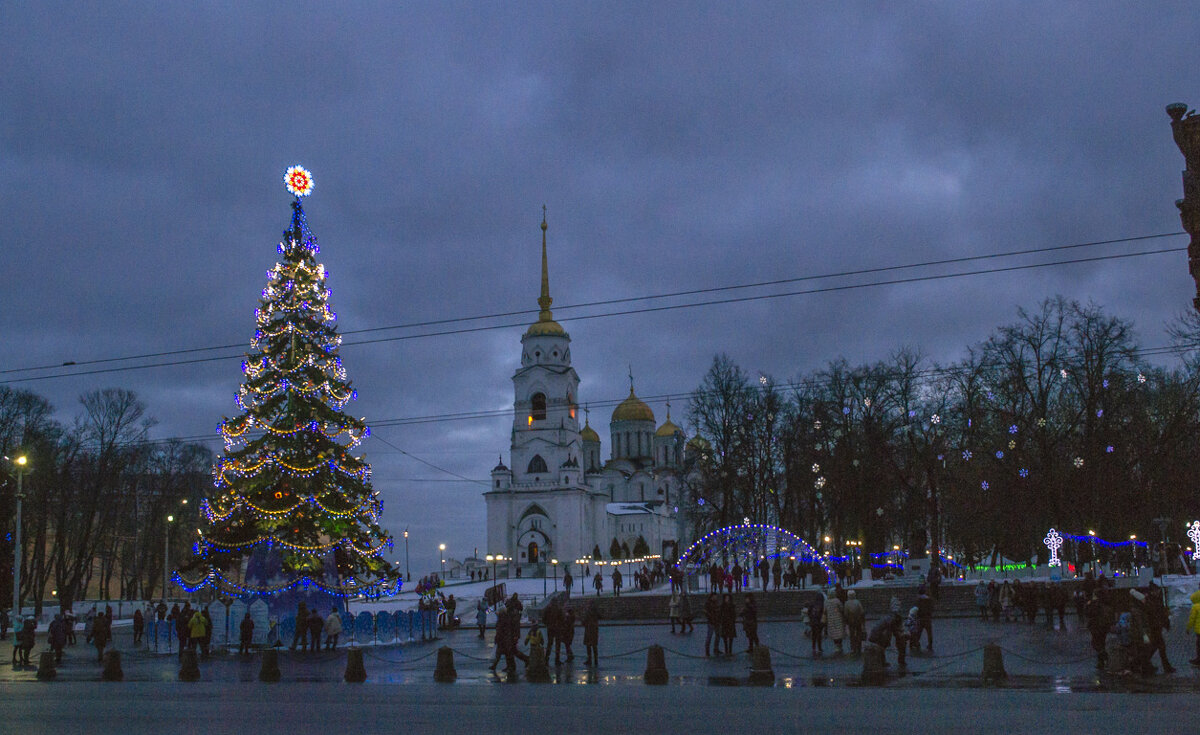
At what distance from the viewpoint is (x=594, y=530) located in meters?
96.4

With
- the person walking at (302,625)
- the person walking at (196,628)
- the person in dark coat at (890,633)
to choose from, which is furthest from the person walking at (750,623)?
the person walking at (196,628)

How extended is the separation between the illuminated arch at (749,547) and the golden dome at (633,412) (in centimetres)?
7132

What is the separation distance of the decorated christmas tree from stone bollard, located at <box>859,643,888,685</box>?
54.9 ft

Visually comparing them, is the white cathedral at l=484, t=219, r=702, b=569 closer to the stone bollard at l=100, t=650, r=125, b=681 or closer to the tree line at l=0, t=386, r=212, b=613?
the tree line at l=0, t=386, r=212, b=613

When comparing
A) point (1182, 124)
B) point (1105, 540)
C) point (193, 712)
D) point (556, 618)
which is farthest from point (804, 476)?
point (193, 712)

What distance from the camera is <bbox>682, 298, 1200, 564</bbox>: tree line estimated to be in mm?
38938

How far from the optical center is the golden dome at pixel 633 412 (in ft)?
388

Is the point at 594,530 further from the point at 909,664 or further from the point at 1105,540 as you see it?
the point at 909,664

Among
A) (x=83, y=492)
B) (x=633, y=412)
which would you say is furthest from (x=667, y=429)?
(x=83, y=492)

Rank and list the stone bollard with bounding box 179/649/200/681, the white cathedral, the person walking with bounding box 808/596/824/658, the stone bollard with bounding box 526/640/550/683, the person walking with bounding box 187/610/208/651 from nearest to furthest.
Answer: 1. the stone bollard with bounding box 526/640/550/683
2. the stone bollard with bounding box 179/649/200/681
3. the person walking with bounding box 808/596/824/658
4. the person walking with bounding box 187/610/208/651
5. the white cathedral

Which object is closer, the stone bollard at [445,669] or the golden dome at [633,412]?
the stone bollard at [445,669]

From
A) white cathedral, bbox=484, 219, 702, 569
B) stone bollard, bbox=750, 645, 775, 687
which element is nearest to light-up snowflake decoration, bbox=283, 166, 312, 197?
stone bollard, bbox=750, 645, 775, 687

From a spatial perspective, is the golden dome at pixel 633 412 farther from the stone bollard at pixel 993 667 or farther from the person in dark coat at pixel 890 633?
the stone bollard at pixel 993 667

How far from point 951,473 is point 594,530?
55.3 m
